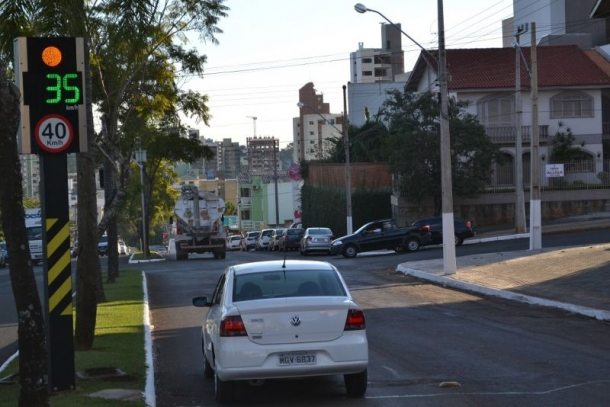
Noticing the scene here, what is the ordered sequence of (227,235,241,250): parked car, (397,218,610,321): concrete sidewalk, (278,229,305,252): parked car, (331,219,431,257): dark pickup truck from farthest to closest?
1. (227,235,241,250): parked car
2. (278,229,305,252): parked car
3. (331,219,431,257): dark pickup truck
4. (397,218,610,321): concrete sidewalk

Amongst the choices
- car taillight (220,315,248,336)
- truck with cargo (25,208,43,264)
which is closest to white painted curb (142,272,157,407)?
car taillight (220,315,248,336)

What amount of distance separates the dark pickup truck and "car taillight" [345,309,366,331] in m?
34.2

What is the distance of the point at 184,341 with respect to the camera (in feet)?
54.0

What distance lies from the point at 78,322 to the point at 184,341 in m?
2.91

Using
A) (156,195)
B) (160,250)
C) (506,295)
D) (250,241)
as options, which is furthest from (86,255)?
(160,250)

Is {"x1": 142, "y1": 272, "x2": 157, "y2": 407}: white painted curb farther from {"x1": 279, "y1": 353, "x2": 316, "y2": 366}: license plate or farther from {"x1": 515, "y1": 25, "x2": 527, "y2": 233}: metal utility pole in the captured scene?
{"x1": 515, "y1": 25, "x2": 527, "y2": 233}: metal utility pole

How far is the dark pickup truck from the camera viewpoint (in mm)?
44406

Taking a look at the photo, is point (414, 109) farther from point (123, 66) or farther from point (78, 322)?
point (78, 322)

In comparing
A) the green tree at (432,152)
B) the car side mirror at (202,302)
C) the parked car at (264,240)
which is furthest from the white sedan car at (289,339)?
the parked car at (264,240)

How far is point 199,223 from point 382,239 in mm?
12350

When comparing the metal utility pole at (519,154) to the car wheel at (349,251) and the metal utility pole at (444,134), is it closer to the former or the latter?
the car wheel at (349,251)

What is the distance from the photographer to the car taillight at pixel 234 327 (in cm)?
1001

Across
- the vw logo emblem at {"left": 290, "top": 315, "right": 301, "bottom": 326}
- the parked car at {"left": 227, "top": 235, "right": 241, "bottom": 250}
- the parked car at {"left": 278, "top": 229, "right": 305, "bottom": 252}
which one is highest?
the vw logo emblem at {"left": 290, "top": 315, "right": 301, "bottom": 326}

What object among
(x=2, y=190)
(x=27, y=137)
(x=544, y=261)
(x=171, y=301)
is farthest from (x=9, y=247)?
(x=544, y=261)
